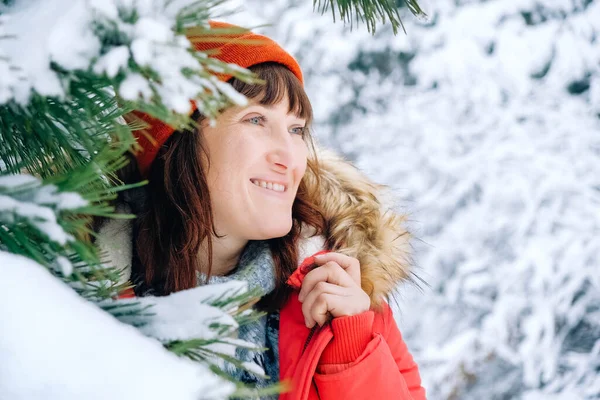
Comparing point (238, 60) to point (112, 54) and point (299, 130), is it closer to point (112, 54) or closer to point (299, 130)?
point (299, 130)

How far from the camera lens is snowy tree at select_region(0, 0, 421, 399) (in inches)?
18.2

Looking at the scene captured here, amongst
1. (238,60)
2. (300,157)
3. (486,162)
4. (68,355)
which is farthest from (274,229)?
(486,162)

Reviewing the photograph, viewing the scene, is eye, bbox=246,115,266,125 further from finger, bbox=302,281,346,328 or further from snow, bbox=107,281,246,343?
snow, bbox=107,281,246,343

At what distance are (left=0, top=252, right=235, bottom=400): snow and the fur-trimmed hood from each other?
0.99 m

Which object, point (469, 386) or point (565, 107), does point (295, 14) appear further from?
point (469, 386)

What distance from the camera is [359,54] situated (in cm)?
571

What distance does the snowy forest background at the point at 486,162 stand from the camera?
13.3 feet

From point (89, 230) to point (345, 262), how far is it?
1.02 meters

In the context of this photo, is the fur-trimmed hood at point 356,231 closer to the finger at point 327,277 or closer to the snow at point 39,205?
the finger at point 327,277

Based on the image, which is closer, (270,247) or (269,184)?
(269,184)

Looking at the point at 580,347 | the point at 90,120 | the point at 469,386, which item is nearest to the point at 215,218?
the point at 90,120

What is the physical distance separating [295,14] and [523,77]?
2.33m

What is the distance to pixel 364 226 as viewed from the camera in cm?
174

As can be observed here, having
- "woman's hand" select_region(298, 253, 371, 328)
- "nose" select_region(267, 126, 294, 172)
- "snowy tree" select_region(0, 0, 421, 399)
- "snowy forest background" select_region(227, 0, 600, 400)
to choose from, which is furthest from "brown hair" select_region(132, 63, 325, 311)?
"snowy forest background" select_region(227, 0, 600, 400)
